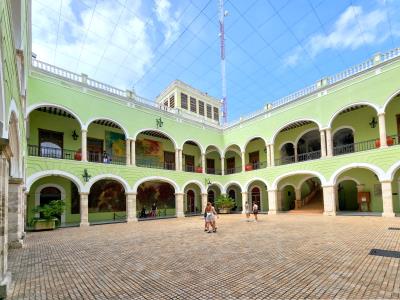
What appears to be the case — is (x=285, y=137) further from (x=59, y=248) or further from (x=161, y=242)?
(x=59, y=248)

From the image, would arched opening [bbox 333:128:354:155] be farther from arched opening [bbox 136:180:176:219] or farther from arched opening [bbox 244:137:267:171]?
arched opening [bbox 136:180:176:219]

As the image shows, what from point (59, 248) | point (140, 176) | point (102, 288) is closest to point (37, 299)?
point (102, 288)

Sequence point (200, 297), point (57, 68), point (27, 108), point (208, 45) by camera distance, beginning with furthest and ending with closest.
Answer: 1. point (57, 68)
2. point (27, 108)
3. point (208, 45)
4. point (200, 297)

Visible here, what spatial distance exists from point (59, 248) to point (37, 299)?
4767 millimetres

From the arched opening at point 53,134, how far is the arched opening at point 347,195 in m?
20.4

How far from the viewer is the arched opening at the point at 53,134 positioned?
1609 cm

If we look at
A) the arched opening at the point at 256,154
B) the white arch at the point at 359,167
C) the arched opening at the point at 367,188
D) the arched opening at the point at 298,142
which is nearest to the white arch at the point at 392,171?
the white arch at the point at 359,167

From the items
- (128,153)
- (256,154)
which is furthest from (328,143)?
(128,153)

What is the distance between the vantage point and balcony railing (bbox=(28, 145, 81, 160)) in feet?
51.4

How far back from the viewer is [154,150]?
74.5 ft

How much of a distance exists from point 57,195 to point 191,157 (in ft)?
42.0

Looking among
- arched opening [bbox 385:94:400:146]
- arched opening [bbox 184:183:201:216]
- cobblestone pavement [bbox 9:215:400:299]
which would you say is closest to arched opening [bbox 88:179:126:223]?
arched opening [bbox 184:183:201:216]

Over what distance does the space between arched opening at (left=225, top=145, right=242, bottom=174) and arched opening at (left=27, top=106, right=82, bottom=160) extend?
576 inches

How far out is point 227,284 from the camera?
175 inches
